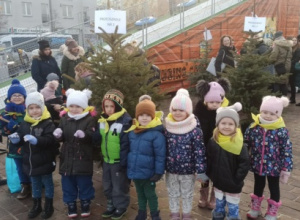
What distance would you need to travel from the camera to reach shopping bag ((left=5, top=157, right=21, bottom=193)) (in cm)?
515

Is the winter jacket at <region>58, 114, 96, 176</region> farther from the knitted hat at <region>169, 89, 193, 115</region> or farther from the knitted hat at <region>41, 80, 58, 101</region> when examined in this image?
the knitted hat at <region>41, 80, 58, 101</region>

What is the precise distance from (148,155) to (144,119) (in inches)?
17.0

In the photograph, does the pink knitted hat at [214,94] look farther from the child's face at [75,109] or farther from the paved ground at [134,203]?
the child's face at [75,109]

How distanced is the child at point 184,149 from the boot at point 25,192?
8.25 ft

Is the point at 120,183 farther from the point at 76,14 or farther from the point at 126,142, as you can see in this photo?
the point at 76,14

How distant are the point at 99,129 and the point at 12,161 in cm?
190

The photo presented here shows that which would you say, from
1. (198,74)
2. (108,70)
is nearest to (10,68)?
(198,74)

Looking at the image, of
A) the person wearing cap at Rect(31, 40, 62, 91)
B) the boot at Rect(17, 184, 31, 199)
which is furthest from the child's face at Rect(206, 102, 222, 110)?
the person wearing cap at Rect(31, 40, 62, 91)

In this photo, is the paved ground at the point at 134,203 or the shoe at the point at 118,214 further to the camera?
the paved ground at the point at 134,203

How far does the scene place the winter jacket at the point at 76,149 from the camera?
4.16 m

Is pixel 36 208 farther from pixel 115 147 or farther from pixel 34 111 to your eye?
pixel 115 147

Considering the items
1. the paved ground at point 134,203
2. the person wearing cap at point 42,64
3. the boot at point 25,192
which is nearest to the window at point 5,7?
the person wearing cap at point 42,64

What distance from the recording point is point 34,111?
431 cm

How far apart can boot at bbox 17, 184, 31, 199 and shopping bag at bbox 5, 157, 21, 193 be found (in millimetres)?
154
